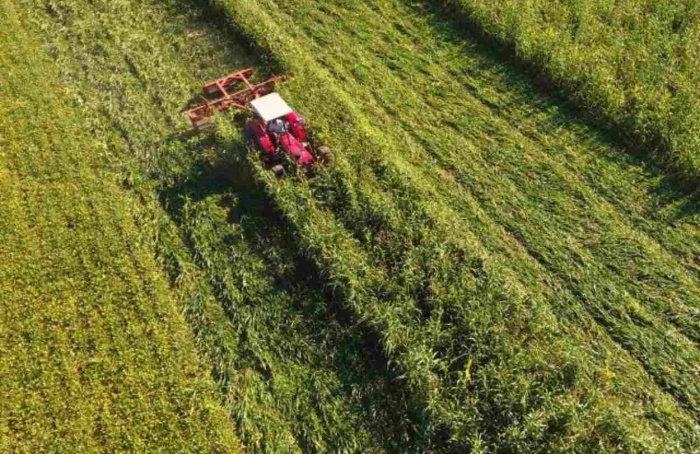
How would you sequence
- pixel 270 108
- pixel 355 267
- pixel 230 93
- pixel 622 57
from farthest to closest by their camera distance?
1. pixel 622 57
2. pixel 230 93
3. pixel 270 108
4. pixel 355 267

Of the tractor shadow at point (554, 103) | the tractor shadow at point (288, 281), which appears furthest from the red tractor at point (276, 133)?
the tractor shadow at point (554, 103)

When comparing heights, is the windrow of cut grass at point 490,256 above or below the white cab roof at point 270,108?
below

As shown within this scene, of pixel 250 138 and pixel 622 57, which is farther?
pixel 622 57

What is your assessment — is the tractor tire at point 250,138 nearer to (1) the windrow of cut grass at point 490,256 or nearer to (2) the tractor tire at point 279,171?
(2) the tractor tire at point 279,171

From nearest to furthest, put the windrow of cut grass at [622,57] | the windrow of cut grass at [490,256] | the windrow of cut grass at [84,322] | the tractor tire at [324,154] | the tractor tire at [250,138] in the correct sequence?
the windrow of cut grass at [490,256] → the windrow of cut grass at [84,322] → the tractor tire at [324,154] → the tractor tire at [250,138] → the windrow of cut grass at [622,57]

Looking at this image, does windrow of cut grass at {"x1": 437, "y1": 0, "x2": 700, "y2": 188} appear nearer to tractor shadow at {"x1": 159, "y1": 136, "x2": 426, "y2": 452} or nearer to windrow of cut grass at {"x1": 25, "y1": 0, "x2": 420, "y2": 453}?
windrow of cut grass at {"x1": 25, "y1": 0, "x2": 420, "y2": 453}

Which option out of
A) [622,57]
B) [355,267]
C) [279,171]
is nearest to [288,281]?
[355,267]

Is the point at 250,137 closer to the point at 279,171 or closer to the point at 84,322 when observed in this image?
the point at 279,171
